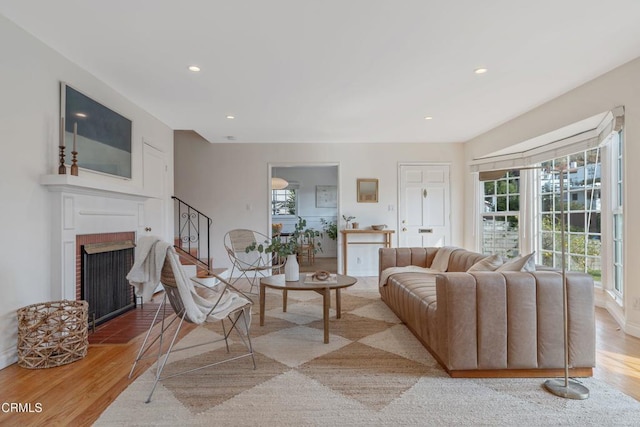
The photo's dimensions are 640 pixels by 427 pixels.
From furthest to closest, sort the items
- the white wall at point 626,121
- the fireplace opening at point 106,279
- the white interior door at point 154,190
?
the white interior door at point 154,190 < the fireplace opening at point 106,279 < the white wall at point 626,121

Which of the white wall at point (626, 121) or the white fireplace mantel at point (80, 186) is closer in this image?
the white fireplace mantel at point (80, 186)

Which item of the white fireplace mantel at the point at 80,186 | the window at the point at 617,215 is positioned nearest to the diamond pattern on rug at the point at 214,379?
the white fireplace mantel at the point at 80,186

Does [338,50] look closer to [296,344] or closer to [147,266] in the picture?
[147,266]

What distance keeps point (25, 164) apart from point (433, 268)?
4.06m

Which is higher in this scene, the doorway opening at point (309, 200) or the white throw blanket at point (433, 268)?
the doorway opening at point (309, 200)

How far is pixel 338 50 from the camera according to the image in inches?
110

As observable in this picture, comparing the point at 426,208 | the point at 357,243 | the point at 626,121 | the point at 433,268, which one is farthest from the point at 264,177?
the point at 626,121

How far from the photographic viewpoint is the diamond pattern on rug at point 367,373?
2.01 meters

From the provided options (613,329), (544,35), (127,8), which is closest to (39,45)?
(127,8)

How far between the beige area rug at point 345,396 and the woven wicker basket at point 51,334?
2.21ft

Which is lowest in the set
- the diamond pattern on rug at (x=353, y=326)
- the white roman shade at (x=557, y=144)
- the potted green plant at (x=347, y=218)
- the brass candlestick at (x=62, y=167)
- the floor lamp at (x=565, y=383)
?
the diamond pattern on rug at (x=353, y=326)

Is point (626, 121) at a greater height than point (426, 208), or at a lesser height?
greater

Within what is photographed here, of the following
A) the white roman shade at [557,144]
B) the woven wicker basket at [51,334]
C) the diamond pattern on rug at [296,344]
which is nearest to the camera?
the woven wicker basket at [51,334]

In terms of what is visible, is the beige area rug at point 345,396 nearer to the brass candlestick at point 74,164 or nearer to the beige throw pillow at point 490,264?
the beige throw pillow at point 490,264
